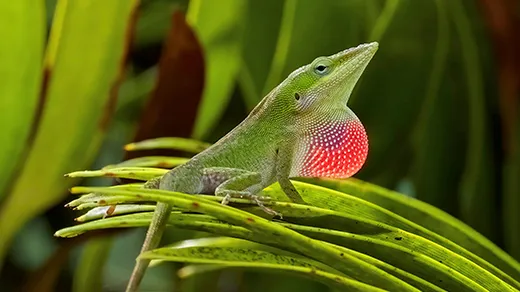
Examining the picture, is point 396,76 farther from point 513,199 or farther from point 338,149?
point 338,149

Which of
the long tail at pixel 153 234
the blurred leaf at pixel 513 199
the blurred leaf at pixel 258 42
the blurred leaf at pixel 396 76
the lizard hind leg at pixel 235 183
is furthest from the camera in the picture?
the blurred leaf at pixel 258 42

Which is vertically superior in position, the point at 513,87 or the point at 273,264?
the point at 513,87

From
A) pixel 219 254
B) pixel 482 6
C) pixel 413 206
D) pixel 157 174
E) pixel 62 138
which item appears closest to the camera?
pixel 219 254

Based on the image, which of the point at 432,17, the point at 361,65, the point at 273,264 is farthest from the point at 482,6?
the point at 273,264

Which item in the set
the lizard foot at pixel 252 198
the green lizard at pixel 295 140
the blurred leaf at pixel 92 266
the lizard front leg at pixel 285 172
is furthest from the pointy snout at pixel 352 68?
the blurred leaf at pixel 92 266

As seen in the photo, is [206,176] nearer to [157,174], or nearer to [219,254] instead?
[157,174]

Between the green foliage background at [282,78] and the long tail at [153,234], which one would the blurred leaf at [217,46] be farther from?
the long tail at [153,234]
